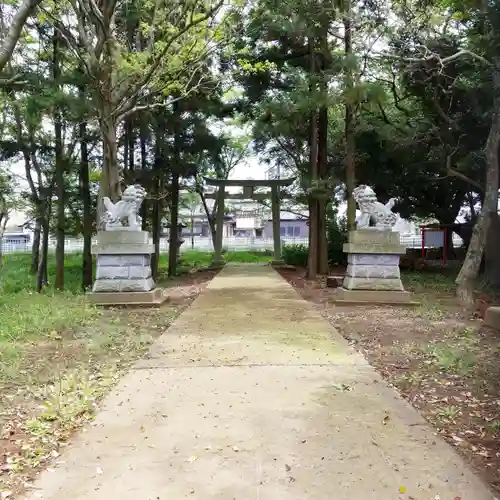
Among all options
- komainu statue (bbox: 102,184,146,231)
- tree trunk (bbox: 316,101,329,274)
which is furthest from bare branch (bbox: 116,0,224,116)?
tree trunk (bbox: 316,101,329,274)

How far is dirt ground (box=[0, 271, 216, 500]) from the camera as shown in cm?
310

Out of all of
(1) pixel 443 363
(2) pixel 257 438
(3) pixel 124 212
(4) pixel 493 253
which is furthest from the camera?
(4) pixel 493 253

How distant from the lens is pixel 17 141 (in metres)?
15.2

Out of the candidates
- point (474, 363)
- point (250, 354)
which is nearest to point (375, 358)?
point (474, 363)

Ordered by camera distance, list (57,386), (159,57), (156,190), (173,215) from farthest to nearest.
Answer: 1. (173,215)
2. (156,190)
3. (159,57)
4. (57,386)

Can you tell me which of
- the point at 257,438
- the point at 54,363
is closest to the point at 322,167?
the point at 54,363

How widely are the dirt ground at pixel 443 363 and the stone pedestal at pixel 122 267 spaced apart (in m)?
3.21

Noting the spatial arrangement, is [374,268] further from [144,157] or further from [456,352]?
[144,157]

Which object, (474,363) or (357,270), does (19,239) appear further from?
(474,363)

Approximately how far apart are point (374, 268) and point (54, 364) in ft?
21.0

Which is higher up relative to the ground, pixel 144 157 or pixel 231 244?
pixel 144 157

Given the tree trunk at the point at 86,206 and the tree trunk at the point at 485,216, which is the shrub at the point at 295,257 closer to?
the tree trunk at the point at 86,206

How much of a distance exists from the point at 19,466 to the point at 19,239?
157ft

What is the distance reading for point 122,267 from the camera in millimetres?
9484
